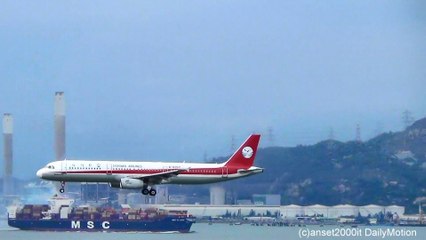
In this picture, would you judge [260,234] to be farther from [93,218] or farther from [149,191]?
[149,191]

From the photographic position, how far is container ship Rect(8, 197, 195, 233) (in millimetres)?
171000

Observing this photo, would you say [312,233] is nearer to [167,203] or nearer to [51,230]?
[167,203]

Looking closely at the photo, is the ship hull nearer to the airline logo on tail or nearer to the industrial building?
the industrial building

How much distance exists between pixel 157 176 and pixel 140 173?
1.68m

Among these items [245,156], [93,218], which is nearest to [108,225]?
[93,218]

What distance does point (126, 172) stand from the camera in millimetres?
97500

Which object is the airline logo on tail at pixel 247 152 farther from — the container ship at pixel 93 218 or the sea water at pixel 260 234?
the container ship at pixel 93 218

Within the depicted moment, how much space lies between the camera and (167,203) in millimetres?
166000

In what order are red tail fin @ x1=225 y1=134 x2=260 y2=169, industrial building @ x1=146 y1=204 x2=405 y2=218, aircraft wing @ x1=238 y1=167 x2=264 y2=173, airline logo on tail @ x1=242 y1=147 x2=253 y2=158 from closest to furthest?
1. aircraft wing @ x1=238 y1=167 x2=264 y2=173
2. red tail fin @ x1=225 y1=134 x2=260 y2=169
3. airline logo on tail @ x1=242 y1=147 x2=253 y2=158
4. industrial building @ x1=146 y1=204 x2=405 y2=218

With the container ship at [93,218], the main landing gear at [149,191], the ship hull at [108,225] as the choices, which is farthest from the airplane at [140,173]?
the ship hull at [108,225]

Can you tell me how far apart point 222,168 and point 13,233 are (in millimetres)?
84847

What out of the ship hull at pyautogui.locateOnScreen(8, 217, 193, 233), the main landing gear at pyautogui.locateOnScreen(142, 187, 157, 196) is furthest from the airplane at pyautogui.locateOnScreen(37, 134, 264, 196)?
the ship hull at pyautogui.locateOnScreen(8, 217, 193, 233)

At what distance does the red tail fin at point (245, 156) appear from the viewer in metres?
99.9

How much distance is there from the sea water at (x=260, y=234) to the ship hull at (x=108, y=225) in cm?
84
